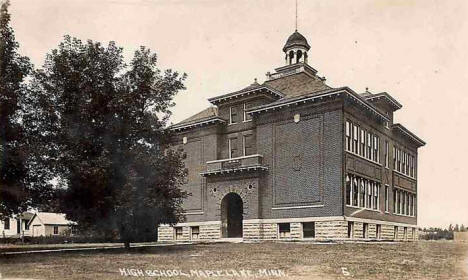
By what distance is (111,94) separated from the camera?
2059cm

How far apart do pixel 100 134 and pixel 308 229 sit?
13774mm

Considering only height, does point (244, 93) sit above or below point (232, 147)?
above

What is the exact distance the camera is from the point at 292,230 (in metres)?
28.7

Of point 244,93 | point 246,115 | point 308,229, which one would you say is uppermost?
point 244,93

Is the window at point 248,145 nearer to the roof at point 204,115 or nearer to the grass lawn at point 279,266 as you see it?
the roof at point 204,115

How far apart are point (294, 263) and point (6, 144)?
1175 centimetres

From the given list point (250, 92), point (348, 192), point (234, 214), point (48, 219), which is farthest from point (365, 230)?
point (48, 219)

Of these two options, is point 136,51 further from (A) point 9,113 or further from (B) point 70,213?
(B) point 70,213

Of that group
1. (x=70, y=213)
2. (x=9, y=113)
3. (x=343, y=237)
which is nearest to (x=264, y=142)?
(x=343, y=237)

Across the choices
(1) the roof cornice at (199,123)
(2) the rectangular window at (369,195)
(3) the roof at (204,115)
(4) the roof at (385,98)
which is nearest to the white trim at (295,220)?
(2) the rectangular window at (369,195)

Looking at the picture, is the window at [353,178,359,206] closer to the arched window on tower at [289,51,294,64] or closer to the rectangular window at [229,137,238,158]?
the rectangular window at [229,137,238,158]

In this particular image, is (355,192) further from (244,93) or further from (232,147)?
(244,93)

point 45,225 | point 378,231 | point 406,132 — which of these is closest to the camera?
point 378,231

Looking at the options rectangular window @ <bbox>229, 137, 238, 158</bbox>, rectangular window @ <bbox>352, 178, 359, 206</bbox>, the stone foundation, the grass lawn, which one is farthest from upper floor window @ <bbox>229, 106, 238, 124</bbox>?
the grass lawn
